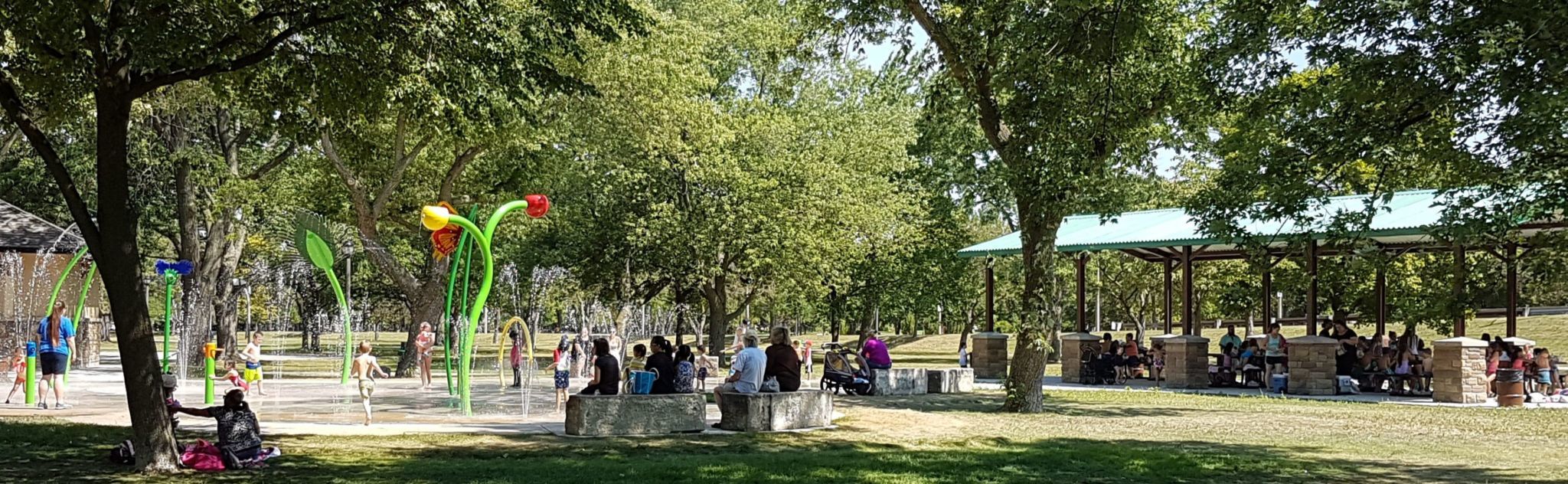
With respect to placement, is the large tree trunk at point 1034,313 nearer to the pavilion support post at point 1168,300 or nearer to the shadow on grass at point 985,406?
the shadow on grass at point 985,406

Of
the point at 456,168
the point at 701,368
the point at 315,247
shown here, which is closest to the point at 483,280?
the point at 315,247

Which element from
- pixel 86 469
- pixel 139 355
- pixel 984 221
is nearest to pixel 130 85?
pixel 139 355

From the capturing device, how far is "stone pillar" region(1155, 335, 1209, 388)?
958 inches

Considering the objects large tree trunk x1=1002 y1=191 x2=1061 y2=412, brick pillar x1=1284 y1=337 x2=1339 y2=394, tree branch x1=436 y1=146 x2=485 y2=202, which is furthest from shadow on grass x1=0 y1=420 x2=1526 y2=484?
tree branch x1=436 y1=146 x2=485 y2=202

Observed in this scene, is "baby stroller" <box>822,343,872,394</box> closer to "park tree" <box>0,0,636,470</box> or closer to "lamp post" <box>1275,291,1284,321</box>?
"park tree" <box>0,0,636,470</box>

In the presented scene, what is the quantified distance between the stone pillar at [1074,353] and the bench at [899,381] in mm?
5516

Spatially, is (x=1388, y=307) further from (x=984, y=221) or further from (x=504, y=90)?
(x=504, y=90)

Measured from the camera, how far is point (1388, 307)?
34.5 m

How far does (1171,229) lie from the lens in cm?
2553

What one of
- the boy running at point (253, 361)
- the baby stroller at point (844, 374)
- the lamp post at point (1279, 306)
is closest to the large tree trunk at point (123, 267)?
the boy running at point (253, 361)

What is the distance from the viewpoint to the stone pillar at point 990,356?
28141mm

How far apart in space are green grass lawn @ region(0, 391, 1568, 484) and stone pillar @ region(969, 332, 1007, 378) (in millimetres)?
11418

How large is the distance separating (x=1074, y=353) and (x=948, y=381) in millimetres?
5236

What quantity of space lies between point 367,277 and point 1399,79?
44.4 m
